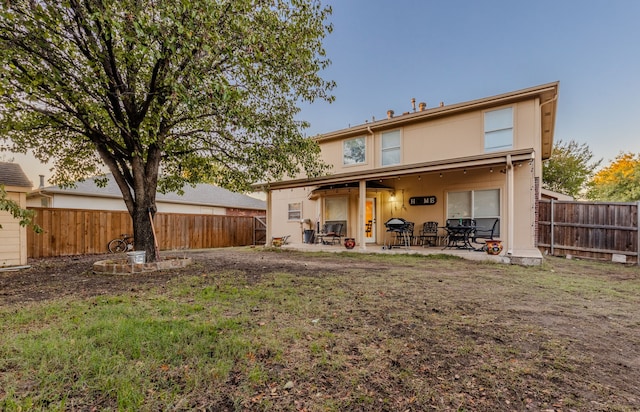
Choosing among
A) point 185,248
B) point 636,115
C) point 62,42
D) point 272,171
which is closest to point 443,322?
point 272,171

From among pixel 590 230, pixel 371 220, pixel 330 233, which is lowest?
pixel 330 233

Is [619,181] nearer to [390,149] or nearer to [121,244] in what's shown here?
[390,149]

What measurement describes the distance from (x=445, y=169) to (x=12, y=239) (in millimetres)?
12262

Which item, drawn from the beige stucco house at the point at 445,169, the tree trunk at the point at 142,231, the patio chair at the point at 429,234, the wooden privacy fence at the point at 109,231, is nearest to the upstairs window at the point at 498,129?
the beige stucco house at the point at 445,169

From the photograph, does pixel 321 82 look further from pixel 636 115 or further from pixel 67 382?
pixel 636 115

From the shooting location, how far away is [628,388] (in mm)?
2125

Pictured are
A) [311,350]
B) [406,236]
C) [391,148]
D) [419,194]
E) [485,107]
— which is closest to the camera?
[311,350]

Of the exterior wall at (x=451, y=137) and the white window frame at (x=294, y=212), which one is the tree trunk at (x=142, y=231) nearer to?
the white window frame at (x=294, y=212)

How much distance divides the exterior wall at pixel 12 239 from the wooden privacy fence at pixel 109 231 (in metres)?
2.43

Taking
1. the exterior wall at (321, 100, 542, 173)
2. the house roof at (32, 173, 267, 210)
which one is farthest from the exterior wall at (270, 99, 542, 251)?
the house roof at (32, 173, 267, 210)

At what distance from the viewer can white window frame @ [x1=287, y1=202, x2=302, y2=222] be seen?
14.8 meters

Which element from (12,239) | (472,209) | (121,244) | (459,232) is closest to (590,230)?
(472,209)

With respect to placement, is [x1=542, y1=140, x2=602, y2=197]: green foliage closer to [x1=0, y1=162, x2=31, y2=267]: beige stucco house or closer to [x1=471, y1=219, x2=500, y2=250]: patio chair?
[x1=471, y1=219, x2=500, y2=250]: patio chair

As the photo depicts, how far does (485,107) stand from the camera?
32.5 ft
